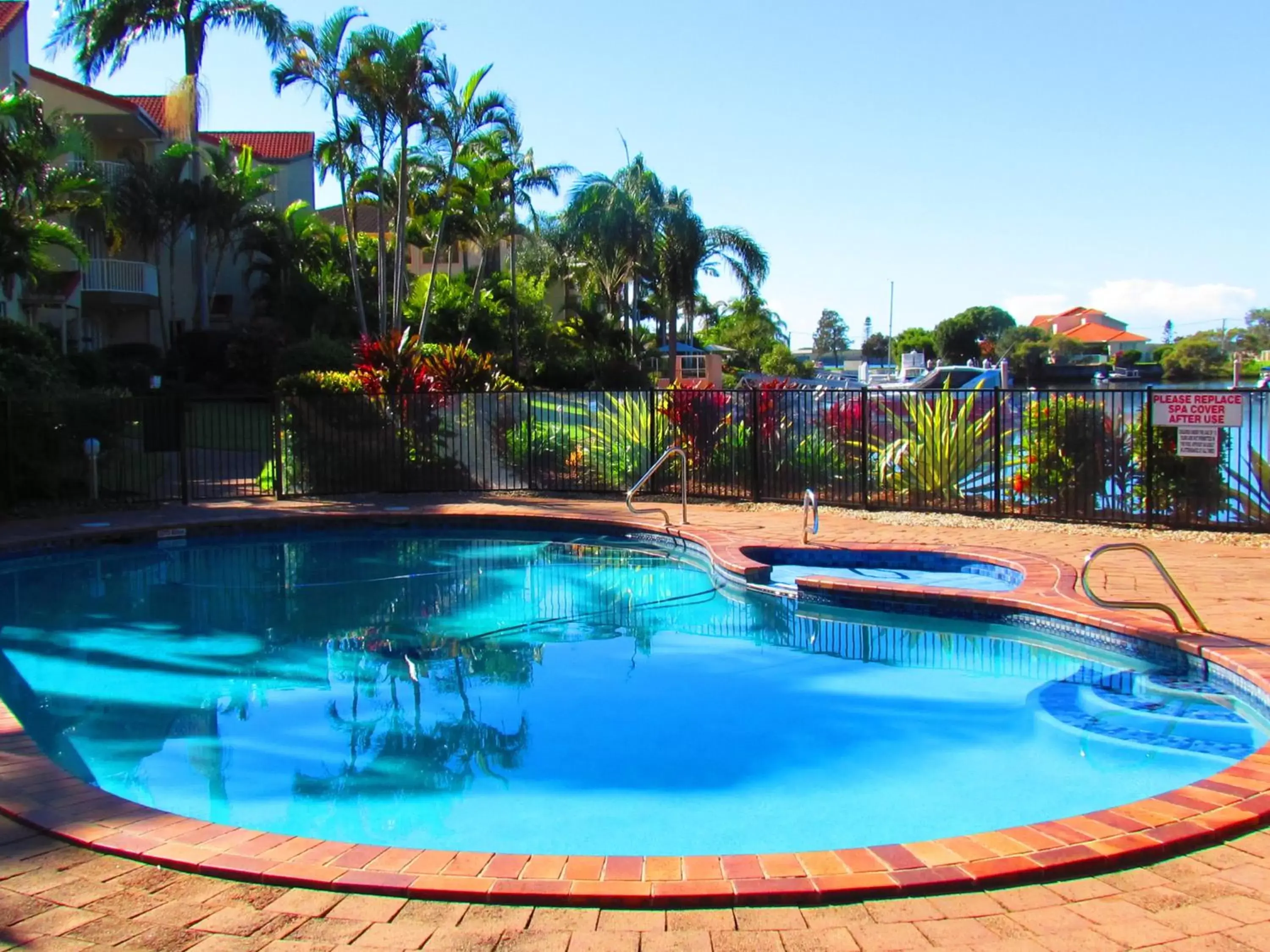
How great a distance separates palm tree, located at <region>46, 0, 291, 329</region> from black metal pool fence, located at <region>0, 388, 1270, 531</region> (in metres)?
14.8

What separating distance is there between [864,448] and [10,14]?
876 inches

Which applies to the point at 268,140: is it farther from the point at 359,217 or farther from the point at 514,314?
the point at 514,314

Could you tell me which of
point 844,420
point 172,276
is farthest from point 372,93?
point 844,420

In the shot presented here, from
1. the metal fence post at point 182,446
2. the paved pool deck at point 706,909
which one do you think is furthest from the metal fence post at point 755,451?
the paved pool deck at point 706,909

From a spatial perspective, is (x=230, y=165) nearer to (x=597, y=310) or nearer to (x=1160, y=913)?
(x=597, y=310)

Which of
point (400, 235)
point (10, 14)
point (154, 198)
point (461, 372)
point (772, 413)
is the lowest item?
point (772, 413)

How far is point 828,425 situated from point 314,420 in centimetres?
792

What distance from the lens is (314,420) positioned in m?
17.0

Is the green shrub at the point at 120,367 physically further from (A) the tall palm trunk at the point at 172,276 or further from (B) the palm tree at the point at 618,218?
(B) the palm tree at the point at 618,218

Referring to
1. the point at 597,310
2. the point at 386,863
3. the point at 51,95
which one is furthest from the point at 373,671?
the point at 597,310

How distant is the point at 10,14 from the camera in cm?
2448

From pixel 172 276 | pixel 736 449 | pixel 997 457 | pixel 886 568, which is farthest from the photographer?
pixel 172 276

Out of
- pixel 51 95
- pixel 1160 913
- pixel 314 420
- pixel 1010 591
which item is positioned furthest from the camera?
pixel 51 95

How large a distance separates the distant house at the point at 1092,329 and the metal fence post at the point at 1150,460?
86485 millimetres
